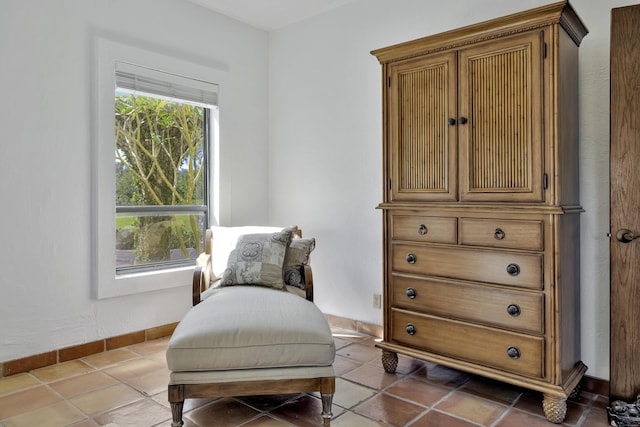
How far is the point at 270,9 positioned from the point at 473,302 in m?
2.76

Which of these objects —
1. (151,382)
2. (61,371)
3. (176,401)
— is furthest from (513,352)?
(61,371)

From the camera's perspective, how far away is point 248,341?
1.90m

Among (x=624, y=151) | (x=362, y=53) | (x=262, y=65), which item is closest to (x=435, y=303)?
(x=624, y=151)

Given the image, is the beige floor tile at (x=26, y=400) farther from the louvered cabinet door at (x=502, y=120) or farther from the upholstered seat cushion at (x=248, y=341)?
the louvered cabinet door at (x=502, y=120)

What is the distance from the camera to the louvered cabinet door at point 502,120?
6.77ft

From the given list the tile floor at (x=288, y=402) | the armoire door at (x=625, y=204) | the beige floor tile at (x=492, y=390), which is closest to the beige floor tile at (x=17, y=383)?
the tile floor at (x=288, y=402)

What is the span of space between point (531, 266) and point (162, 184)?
2625mm

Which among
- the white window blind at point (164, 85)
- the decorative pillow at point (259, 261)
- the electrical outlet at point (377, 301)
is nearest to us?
the decorative pillow at point (259, 261)

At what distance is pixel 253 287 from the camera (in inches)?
102

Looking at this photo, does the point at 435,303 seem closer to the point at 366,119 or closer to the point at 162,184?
the point at 366,119

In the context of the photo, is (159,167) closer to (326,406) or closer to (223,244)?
(223,244)

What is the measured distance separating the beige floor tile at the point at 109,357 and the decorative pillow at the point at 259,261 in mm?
857

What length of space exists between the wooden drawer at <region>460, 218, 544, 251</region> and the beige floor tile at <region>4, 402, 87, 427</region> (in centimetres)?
212

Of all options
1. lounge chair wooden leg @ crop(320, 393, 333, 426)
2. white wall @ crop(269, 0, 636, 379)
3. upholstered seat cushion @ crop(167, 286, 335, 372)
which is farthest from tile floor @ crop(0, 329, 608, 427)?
white wall @ crop(269, 0, 636, 379)
